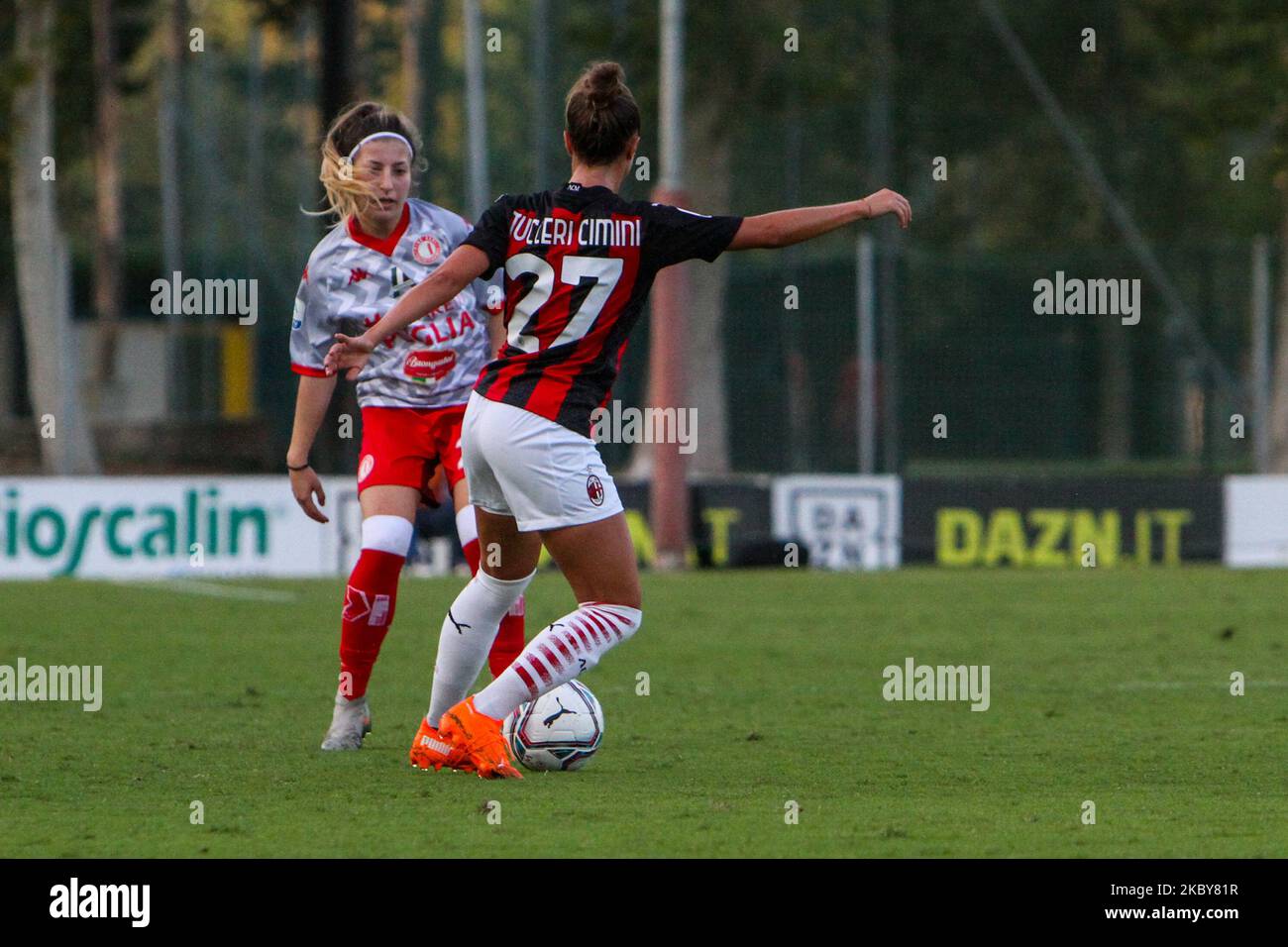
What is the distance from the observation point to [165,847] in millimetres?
5656

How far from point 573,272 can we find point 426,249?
138 centimetres

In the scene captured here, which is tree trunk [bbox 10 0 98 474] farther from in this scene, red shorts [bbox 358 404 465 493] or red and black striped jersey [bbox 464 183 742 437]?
red and black striped jersey [bbox 464 183 742 437]

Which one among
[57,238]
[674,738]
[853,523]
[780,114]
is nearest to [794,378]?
[853,523]

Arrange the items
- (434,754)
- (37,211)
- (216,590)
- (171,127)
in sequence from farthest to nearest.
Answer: (171,127), (37,211), (216,590), (434,754)

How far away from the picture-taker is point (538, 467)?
6.64m

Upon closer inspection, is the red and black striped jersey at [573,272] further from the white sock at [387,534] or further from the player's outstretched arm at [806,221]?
the white sock at [387,534]

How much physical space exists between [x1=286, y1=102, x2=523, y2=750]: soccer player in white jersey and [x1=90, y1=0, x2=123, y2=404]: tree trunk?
28.8m

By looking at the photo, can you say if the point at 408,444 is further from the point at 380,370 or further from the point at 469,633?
the point at 469,633

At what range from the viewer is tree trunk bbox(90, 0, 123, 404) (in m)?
35.6

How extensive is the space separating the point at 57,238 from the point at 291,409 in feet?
26.0

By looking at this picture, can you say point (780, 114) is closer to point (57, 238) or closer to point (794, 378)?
point (794, 378)

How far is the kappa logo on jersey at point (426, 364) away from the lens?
7.89m

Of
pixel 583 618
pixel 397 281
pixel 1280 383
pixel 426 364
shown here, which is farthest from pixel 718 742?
pixel 1280 383
